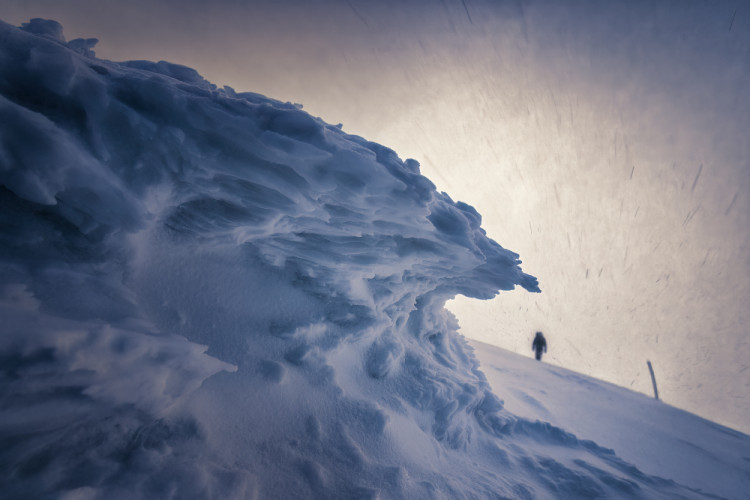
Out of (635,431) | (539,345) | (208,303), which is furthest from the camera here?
(539,345)

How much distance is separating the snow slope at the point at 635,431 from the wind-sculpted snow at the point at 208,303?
1761mm

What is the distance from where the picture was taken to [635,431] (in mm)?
6738

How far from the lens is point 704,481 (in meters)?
4.92

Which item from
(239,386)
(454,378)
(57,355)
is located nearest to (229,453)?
(239,386)

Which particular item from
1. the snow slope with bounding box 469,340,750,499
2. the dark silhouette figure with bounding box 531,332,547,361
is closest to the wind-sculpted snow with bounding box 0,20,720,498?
the snow slope with bounding box 469,340,750,499

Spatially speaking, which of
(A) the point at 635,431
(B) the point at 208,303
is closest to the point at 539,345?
(A) the point at 635,431

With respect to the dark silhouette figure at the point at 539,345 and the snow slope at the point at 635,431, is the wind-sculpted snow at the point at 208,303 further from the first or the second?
the dark silhouette figure at the point at 539,345

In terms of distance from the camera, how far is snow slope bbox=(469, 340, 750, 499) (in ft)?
16.9

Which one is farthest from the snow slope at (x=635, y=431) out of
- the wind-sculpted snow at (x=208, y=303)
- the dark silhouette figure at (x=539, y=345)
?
the dark silhouette figure at (x=539, y=345)

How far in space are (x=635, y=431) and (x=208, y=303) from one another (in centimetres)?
988

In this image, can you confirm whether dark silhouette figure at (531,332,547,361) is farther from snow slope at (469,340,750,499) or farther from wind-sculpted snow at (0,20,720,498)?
wind-sculpted snow at (0,20,720,498)

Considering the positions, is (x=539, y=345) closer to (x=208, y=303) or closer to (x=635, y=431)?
(x=635, y=431)

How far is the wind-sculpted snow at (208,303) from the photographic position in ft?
5.43

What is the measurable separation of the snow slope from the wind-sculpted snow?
176cm
